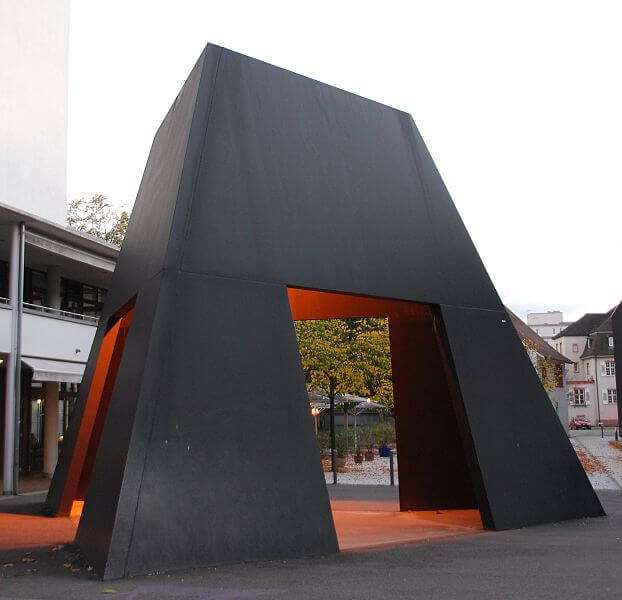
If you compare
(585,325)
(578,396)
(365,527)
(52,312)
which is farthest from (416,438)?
(585,325)

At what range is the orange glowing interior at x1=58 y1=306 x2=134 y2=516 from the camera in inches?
476

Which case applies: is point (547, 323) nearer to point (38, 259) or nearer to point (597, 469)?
point (597, 469)

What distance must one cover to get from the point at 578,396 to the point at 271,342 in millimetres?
69703

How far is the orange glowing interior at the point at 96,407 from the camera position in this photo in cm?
1209

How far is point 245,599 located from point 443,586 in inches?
66.3

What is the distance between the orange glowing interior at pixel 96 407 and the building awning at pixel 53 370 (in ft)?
20.0

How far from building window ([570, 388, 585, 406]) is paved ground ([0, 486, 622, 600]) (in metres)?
67.5

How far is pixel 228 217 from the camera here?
8.51m

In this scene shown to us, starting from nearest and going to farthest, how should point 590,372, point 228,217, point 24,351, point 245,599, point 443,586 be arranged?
point 245,599
point 443,586
point 228,217
point 24,351
point 590,372

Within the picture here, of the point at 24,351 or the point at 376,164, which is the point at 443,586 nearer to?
the point at 376,164

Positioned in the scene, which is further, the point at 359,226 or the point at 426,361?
the point at 426,361

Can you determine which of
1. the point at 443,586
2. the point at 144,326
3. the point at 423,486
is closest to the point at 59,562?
the point at 144,326

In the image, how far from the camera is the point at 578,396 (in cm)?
→ 7231

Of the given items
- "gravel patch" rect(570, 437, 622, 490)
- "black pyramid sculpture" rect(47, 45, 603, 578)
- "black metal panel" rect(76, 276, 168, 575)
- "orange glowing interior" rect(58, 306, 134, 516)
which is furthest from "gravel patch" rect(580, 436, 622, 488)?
"black metal panel" rect(76, 276, 168, 575)
